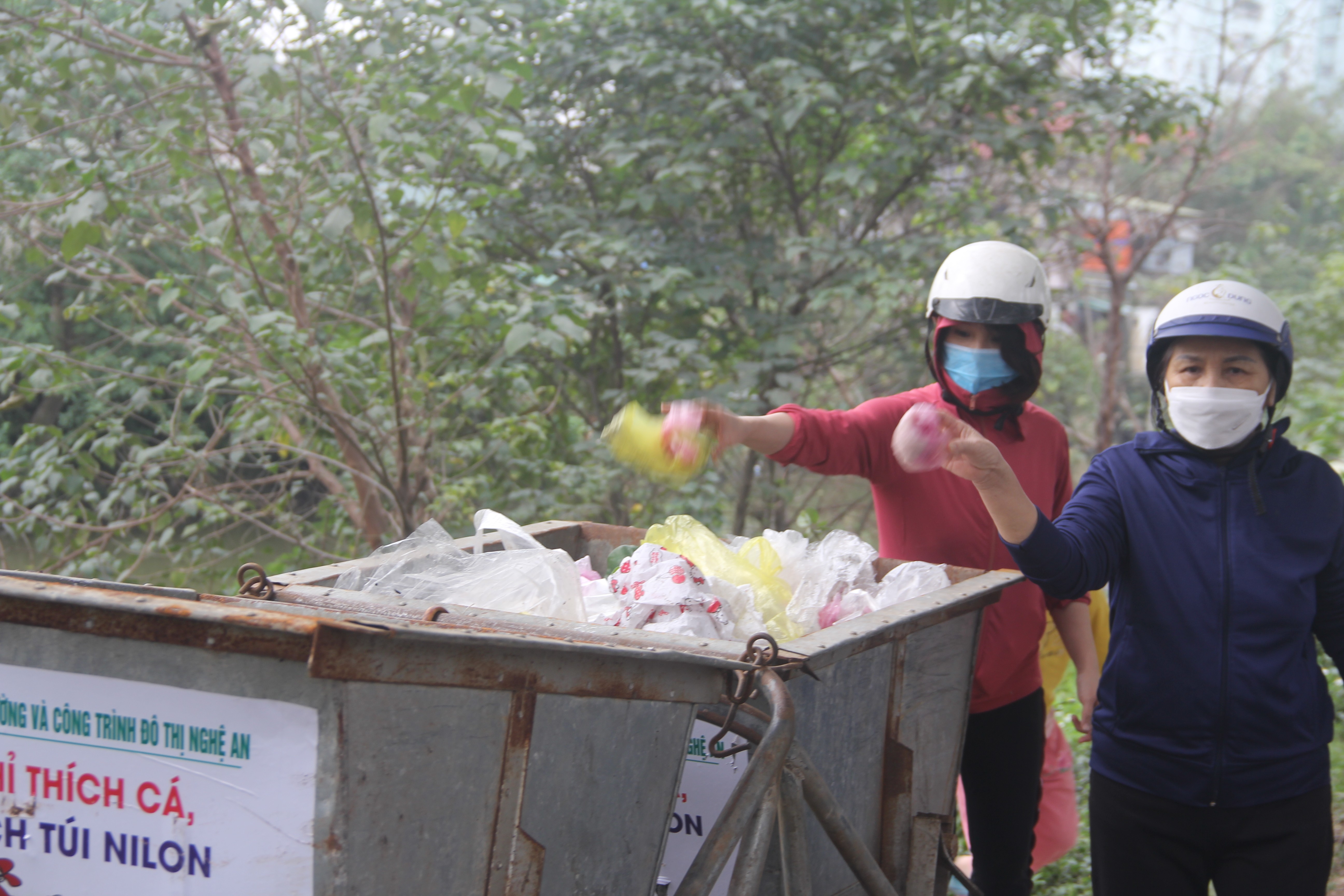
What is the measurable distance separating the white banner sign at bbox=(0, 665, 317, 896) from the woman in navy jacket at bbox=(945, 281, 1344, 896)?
1.28 metres

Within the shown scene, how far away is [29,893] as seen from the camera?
138 centimetres

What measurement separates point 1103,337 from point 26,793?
13.4m

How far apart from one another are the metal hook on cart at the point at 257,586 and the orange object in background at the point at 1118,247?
8.92m

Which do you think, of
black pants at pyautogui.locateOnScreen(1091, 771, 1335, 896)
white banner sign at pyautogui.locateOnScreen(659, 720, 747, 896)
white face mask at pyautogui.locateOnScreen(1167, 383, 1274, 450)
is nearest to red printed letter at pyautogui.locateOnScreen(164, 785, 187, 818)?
white banner sign at pyautogui.locateOnScreen(659, 720, 747, 896)

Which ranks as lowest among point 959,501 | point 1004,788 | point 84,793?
point 1004,788

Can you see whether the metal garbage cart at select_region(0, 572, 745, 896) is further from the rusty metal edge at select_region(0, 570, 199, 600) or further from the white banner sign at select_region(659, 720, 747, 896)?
the white banner sign at select_region(659, 720, 747, 896)

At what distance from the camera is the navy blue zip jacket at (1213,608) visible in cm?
201

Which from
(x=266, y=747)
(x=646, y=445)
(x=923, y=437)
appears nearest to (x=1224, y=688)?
(x=923, y=437)

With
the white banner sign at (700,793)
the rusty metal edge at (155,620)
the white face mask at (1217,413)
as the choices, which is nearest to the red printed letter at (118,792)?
the rusty metal edge at (155,620)

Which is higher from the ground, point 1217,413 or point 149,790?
point 1217,413

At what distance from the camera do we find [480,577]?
80.6 inches

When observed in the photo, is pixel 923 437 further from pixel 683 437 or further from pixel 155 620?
pixel 155 620

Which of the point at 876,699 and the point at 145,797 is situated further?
the point at 876,699

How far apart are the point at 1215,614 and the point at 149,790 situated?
1.85 metres
